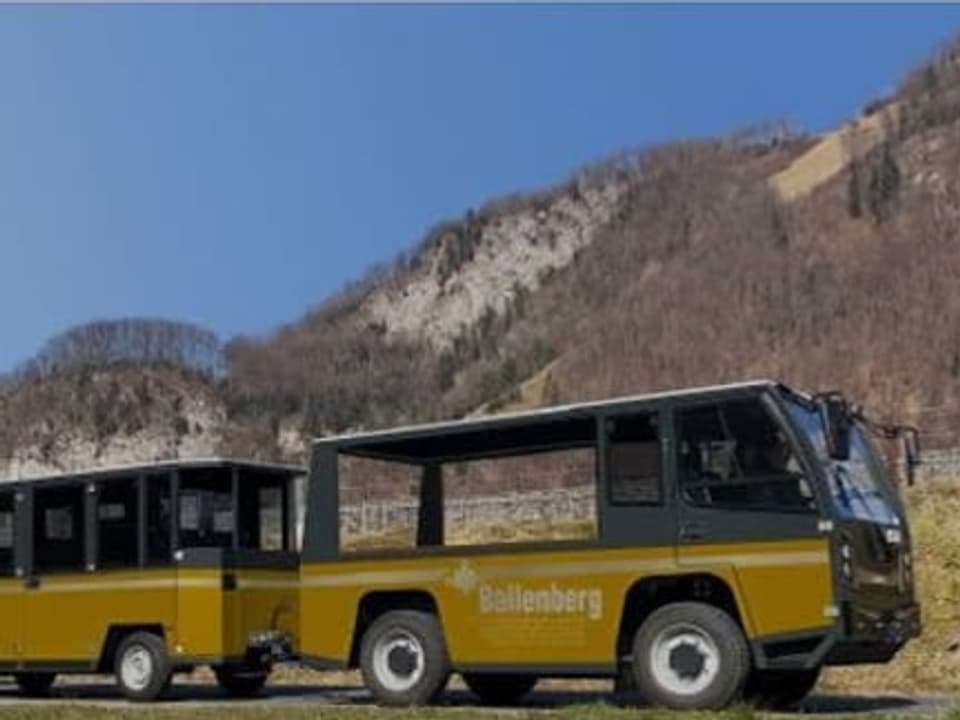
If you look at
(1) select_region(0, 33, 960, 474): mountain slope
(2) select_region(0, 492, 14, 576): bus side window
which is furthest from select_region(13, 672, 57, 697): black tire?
(1) select_region(0, 33, 960, 474): mountain slope

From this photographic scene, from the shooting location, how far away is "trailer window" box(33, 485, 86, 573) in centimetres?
1858

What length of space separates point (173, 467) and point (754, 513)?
23.6 feet

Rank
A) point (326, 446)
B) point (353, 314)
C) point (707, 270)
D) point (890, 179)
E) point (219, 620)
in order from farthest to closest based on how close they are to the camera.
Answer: point (353, 314) < point (707, 270) < point (890, 179) < point (219, 620) < point (326, 446)

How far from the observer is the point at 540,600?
46.8 feet

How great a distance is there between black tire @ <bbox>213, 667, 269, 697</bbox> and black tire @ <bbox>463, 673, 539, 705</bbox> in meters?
3.09

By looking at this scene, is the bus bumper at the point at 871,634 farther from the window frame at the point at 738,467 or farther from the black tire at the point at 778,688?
the window frame at the point at 738,467

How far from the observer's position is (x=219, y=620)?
17234 mm

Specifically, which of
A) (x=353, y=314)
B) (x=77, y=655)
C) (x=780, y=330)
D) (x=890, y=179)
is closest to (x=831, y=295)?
(x=780, y=330)

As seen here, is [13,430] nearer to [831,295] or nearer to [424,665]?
[831,295]

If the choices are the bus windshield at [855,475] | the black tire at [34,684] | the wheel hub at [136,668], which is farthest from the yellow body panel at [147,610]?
the bus windshield at [855,475]

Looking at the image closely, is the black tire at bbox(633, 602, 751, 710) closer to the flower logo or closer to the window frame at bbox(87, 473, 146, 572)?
the flower logo

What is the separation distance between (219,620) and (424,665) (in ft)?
10.6

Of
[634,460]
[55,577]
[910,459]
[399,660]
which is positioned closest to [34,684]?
[55,577]

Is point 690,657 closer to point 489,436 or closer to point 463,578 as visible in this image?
point 463,578
